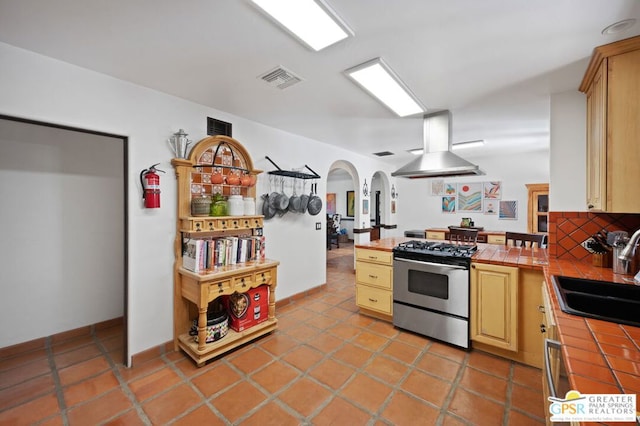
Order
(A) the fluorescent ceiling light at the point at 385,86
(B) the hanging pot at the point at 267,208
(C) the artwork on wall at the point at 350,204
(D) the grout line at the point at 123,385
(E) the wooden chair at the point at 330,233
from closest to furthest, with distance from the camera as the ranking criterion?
(D) the grout line at the point at 123,385 < (A) the fluorescent ceiling light at the point at 385,86 < (B) the hanging pot at the point at 267,208 < (E) the wooden chair at the point at 330,233 < (C) the artwork on wall at the point at 350,204

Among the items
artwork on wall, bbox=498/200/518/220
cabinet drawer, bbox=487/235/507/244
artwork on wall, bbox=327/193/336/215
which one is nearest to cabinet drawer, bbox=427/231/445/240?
cabinet drawer, bbox=487/235/507/244

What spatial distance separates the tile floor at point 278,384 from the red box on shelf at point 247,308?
22cm

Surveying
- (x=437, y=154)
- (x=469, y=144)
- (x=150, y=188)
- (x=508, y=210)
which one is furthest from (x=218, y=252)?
(x=508, y=210)

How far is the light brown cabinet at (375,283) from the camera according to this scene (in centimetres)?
304

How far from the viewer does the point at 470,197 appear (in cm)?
580

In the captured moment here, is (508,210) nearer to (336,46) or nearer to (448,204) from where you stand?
(448,204)

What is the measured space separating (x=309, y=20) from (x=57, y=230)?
3060 millimetres

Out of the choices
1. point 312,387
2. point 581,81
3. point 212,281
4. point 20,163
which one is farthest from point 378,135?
point 20,163

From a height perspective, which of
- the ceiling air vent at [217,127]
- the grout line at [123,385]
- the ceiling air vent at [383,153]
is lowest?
the grout line at [123,385]

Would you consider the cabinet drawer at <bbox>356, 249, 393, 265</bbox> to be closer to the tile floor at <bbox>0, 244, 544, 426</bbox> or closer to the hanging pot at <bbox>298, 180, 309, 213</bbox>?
the tile floor at <bbox>0, 244, 544, 426</bbox>

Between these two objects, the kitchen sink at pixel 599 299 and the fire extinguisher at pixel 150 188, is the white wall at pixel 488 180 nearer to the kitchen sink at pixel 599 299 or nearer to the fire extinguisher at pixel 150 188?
the kitchen sink at pixel 599 299

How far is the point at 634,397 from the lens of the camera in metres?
0.75

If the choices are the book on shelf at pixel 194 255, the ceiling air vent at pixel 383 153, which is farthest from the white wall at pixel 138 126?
the ceiling air vent at pixel 383 153

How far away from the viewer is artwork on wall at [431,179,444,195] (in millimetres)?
6152
